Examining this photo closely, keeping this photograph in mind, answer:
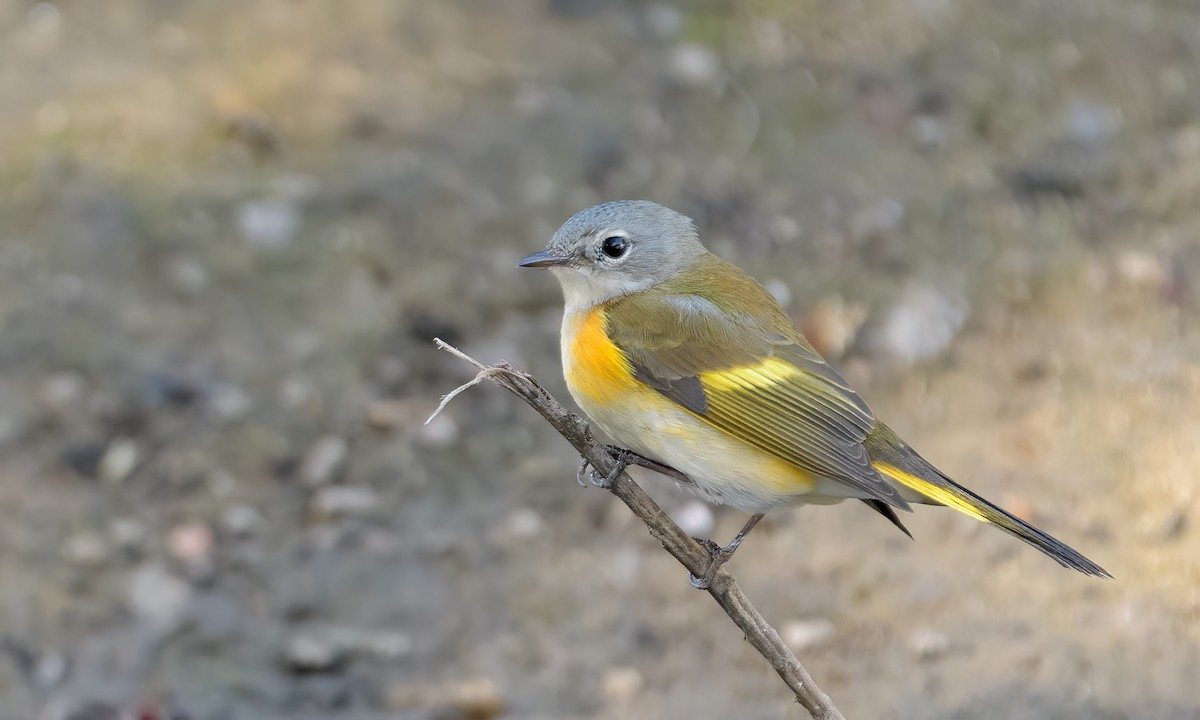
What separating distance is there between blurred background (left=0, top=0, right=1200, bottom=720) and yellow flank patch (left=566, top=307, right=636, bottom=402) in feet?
4.41

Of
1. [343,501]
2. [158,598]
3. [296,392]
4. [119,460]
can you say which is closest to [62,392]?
[119,460]

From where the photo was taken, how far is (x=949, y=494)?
2895 millimetres

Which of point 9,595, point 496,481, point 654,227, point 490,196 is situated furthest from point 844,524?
point 9,595

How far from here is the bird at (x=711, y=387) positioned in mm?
3012

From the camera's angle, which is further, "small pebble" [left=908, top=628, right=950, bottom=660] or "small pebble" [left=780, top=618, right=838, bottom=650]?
"small pebble" [left=780, top=618, right=838, bottom=650]

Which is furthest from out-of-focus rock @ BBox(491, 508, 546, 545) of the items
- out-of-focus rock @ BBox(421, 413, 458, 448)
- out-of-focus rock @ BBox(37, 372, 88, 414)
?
out-of-focus rock @ BBox(37, 372, 88, 414)

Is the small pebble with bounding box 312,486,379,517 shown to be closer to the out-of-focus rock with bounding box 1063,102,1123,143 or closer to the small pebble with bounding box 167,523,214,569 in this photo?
the small pebble with bounding box 167,523,214,569

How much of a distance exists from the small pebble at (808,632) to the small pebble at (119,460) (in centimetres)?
246

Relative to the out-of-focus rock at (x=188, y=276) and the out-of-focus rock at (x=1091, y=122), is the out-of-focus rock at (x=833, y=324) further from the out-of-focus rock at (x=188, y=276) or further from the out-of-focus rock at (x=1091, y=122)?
the out-of-focus rock at (x=188, y=276)

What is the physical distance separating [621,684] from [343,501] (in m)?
1.32

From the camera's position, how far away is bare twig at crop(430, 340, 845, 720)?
2498 millimetres

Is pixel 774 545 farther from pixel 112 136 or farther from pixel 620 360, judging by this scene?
pixel 112 136

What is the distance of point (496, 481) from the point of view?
16.0ft

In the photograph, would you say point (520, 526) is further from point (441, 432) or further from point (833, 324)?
point (833, 324)
